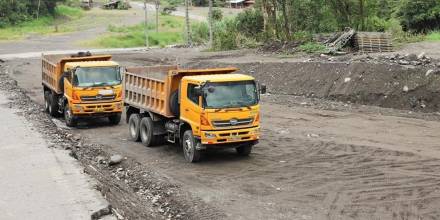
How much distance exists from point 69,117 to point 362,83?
12742 mm

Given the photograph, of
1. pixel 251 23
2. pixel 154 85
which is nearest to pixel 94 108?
pixel 154 85

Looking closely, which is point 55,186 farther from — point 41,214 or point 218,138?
point 218,138

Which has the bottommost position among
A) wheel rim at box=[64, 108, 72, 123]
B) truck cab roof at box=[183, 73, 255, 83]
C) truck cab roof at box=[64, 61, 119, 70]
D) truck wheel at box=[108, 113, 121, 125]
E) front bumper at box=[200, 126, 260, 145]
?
truck wheel at box=[108, 113, 121, 125]

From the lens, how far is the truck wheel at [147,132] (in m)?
19.0

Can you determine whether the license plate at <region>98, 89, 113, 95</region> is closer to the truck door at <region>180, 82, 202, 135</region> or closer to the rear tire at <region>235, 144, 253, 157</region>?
the truck door at <region>180, 82, 202, 135</region>

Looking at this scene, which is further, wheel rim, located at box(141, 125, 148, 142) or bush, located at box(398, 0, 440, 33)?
bush, located at box(398, 0, 440, 33)

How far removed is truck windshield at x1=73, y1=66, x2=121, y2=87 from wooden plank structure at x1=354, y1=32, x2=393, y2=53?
52.0 ft

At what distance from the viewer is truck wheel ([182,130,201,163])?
651 inches

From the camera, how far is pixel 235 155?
17.7 m

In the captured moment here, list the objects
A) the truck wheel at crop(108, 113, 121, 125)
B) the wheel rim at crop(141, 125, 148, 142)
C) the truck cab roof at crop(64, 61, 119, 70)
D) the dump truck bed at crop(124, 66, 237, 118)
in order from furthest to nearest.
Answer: the truck wheel at crop(108, 113, 121, 125)
the truck cab roof at crop(64, 61, 119, 70)
the wheel rim at crop(141, 125, 148, 142)
the dump truck bed at crop(124, 66, 237, 118)

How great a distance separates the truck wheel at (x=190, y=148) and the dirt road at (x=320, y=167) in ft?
0.84

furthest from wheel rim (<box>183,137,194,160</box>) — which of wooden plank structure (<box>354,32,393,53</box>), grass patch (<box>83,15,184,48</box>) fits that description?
grass patch (<box>83,15,184,48</box>)

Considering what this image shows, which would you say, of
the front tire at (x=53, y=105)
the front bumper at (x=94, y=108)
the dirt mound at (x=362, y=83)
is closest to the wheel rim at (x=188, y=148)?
the front bumper at (x=94, y=108)

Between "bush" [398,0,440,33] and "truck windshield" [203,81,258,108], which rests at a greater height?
"bush" [398,0,440,33]
